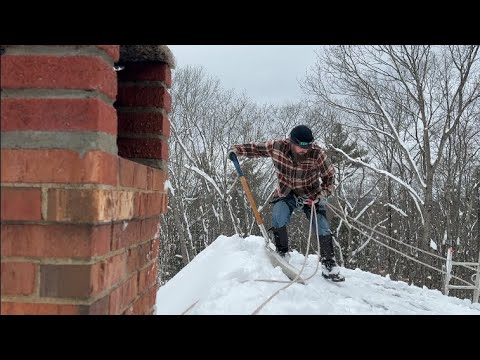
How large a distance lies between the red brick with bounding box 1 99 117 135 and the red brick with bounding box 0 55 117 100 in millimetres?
41

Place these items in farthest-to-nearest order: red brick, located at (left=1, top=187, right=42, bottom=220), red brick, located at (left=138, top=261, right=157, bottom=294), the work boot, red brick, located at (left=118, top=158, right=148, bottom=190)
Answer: the work boot → red brick, located at (left=138, top=261, right=157, bottom=294) → red brick, located at (left=118, top=158, right=148, bottom=190) → red brick, located at (left=1, top=187, right=42, bottom=220)

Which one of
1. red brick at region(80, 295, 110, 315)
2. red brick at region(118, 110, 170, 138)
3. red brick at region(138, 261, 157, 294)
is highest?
red brick at region(118, 110, 170, 138)

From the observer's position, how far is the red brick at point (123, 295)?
1271mm

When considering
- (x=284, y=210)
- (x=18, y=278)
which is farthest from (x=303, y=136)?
(x=18, y=278)

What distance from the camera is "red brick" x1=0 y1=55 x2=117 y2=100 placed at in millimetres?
1132

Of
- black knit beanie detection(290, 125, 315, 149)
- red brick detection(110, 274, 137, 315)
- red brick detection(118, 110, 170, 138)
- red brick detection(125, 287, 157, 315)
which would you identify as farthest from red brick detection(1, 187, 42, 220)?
black knit beanie detection(290, 125, 315, 149)

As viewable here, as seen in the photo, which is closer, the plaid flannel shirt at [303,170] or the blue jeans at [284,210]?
the plaid flannel shirt at [303,170]

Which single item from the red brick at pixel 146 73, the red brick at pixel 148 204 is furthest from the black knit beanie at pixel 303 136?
the red brick at pixel 148 204

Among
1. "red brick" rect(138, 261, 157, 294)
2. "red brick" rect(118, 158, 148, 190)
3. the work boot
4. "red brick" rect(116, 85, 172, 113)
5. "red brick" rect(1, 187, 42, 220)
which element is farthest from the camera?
the work boot

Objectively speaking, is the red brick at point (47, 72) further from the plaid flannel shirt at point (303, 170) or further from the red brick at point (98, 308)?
the plaid flannel shirt at point (303, 170)

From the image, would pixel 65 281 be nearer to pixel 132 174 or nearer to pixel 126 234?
pixel 126 234

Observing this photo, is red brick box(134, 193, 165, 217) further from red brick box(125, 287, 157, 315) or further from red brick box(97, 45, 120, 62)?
red brick box(97, 45, 120, 62)

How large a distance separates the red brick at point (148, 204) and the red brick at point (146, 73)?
20.0 inches
